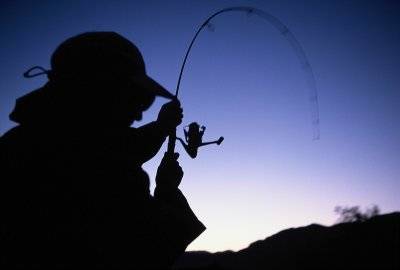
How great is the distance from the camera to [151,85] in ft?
8.63

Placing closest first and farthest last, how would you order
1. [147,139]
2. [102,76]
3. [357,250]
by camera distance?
[357,250]
[102,76]
[147,139]

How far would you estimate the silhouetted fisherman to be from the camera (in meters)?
2.05

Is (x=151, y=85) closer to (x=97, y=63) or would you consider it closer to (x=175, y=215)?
(x=97, y=63)

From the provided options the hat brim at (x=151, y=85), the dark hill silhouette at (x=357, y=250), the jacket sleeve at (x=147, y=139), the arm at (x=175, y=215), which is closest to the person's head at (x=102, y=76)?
the hat brim at (x=151, y=85)

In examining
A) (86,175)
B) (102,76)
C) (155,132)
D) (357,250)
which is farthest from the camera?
(155,132)

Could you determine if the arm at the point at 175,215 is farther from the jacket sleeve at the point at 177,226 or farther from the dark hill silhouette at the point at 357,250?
the dark hill silhouette at the point at 357,250

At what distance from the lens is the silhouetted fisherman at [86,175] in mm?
2055

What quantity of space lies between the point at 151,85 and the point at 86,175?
0.87 m

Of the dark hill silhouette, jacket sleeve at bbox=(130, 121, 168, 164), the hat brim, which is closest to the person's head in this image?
the hat brim

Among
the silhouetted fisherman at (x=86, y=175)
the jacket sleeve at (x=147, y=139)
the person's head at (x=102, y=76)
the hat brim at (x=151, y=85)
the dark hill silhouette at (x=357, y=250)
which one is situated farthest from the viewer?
the jacket sleeve at (x=147, y=139)

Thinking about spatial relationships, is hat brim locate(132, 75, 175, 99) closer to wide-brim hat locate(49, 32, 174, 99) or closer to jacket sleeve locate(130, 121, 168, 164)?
wide-brim hat locate(49, 32, 174, 99)

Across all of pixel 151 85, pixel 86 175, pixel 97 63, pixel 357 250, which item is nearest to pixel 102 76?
pixel 97 63

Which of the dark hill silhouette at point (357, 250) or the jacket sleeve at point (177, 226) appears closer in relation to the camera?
the dark hill silhouette at point (357, 250)

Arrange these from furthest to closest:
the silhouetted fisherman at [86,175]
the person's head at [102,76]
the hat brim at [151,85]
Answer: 1. the hat brim at [151,85]
2. the person's head at [102,76]
3. the silhouetted fisherman at [86,175]
